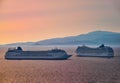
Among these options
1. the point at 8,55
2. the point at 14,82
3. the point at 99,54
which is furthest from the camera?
the point at 99,54

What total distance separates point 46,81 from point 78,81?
11.0 feet

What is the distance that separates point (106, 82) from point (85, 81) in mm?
2146

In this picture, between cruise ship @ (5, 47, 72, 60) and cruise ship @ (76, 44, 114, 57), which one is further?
cruise ship @ (76, 44, 114, 57)

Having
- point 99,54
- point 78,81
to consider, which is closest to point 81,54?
point 99,54

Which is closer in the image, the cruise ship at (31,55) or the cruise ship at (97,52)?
the cruise ship at (31,55)

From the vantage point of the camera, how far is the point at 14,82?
33.0 meters

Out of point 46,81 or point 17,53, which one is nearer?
point 46,81

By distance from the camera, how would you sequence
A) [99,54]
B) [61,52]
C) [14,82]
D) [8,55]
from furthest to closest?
1. [99,54]
2. [8,55]
3. [61,52]
4. [14,82]

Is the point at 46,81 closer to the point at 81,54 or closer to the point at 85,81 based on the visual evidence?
the point at 85,81

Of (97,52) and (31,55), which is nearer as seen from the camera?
(31,55)

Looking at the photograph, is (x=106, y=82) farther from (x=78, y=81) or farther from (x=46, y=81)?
(x=46, y=81)

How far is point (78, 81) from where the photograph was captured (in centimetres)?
3462

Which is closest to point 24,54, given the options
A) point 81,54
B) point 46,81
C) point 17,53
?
point 17,53

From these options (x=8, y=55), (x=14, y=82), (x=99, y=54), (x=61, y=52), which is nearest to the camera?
(x=14, y=82)
